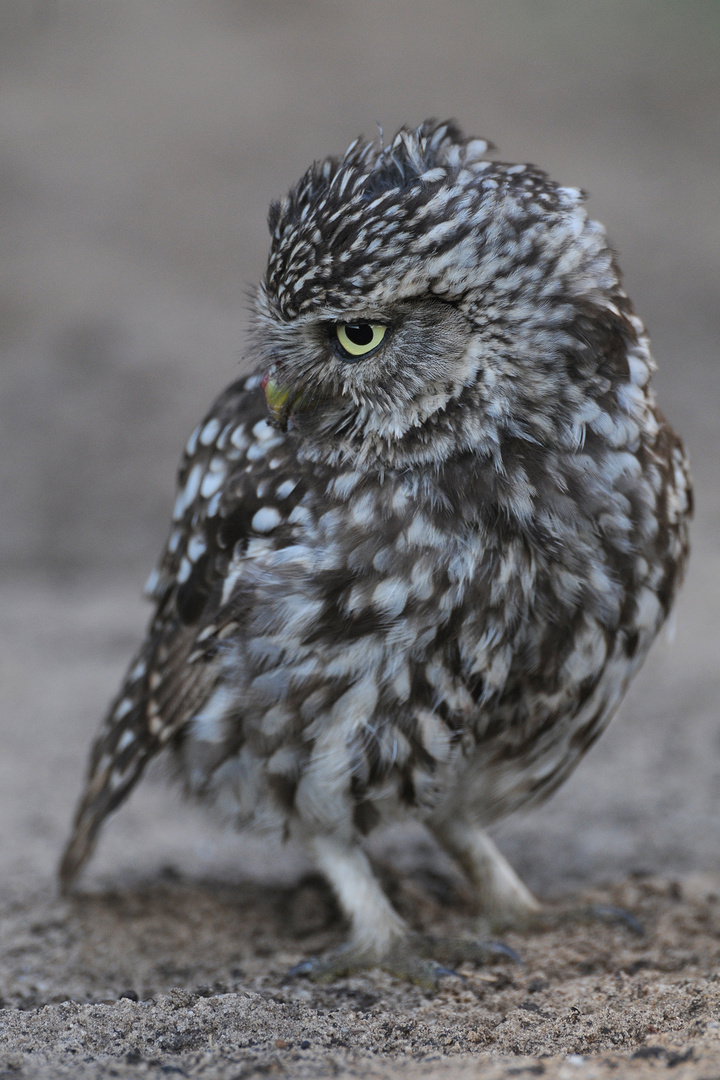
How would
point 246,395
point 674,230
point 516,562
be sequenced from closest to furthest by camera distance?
point 516,562, point 246,395, point 674,230

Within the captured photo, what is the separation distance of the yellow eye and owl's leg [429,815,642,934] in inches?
59.0

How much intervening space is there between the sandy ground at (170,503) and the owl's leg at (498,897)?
0.25ft

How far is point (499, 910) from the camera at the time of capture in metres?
3.14

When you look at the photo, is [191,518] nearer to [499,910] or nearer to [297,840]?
[297,840]

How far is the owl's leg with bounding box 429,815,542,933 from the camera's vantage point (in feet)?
10.3

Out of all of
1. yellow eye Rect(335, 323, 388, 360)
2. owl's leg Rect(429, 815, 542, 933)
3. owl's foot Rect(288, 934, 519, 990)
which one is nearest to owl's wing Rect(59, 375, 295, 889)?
yellow eye Rect(335, 323, 388, 360)

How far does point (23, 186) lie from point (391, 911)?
27.4 ft

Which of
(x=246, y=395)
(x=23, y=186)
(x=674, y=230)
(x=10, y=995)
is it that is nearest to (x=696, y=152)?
(x=674, y=230)

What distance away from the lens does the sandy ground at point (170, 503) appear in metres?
2.32

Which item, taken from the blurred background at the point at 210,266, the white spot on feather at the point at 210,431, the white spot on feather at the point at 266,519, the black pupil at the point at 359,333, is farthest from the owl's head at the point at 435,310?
the blurred background at the point at 210,266

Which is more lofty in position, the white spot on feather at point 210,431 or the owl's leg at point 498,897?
the white spot on feather at point 210,431

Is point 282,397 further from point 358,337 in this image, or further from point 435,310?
point 435,310

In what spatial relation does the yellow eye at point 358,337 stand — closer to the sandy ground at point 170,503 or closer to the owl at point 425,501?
the owl at point 425,501

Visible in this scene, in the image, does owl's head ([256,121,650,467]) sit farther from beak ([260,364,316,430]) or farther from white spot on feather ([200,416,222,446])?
white spot on feather ([200,416,222,446])
